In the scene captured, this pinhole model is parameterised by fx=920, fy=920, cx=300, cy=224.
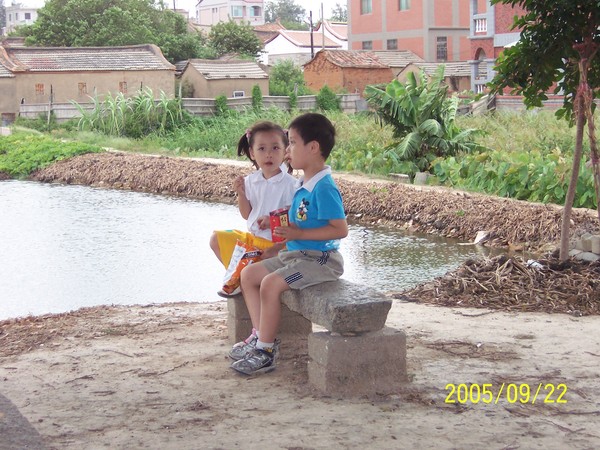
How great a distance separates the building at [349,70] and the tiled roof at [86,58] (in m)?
8.19

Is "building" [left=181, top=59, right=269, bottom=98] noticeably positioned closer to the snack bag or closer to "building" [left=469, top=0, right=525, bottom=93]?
"building" [left=469, top=0, right=525, bottom=93]

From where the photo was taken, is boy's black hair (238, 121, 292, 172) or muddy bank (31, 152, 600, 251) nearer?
boy's black hair (238, 121, 292, 172)

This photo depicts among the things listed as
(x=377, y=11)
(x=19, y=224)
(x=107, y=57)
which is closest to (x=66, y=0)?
(x=107, y=57)

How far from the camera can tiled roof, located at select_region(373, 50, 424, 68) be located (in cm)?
4500

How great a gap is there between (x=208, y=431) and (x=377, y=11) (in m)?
50.1

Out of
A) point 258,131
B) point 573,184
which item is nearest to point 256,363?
point 258,131

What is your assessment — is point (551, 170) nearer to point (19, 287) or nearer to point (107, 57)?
point (19, 287)

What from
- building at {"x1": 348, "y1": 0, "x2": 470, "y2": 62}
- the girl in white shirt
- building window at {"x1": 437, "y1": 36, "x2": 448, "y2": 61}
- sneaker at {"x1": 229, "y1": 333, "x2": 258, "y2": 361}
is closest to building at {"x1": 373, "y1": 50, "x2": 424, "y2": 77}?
building at {"x1": 348, "y1": 0, "x2": 470, "y2": 62}

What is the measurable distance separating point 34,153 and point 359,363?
1714 centimetres

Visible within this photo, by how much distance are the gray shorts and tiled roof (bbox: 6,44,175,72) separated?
104ft

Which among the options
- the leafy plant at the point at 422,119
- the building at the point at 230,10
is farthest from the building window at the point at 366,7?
the building at the point at 230,10

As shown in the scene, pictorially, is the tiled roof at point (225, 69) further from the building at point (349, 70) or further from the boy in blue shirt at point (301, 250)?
the boy in blue shirt at point (301, 250)
